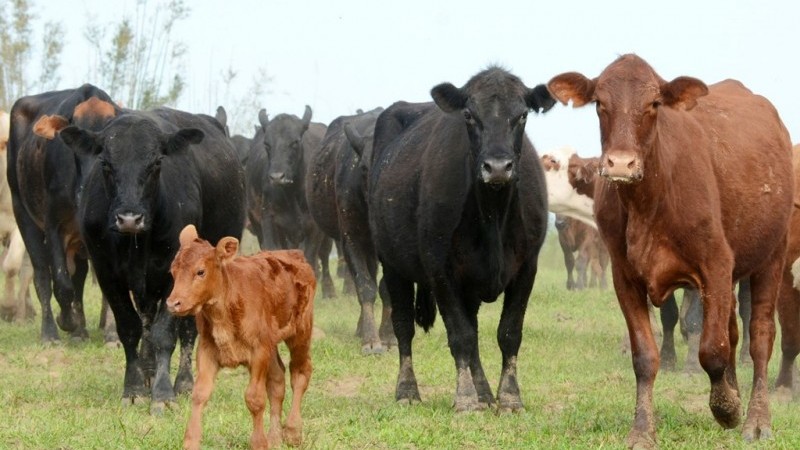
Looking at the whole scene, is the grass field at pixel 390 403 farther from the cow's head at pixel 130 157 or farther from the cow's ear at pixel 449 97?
the cow's ear at pixel 449 97

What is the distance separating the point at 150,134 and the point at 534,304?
9461 millimetres

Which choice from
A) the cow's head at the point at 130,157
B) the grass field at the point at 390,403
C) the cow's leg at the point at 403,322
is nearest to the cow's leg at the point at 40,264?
the grass field at the point at 390,403

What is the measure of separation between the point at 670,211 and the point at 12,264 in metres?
9.74

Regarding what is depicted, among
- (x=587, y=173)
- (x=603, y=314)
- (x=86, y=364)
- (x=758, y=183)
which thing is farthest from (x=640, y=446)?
(x=587, y=173)

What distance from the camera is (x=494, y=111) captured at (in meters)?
9.34

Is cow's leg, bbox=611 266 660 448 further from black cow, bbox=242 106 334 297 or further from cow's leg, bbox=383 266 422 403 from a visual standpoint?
black cow, bbox=242 106 334 297

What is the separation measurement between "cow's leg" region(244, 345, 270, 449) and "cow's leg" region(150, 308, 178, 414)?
80.7 inches

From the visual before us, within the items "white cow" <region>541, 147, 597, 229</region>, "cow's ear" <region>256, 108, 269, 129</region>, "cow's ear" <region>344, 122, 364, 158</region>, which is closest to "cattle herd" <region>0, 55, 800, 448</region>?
"cow's ear" <region>344, 122, 364, 158</region>

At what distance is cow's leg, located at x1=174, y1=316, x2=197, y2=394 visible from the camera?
10211 mm

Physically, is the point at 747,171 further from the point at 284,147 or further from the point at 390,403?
the point at 284,147

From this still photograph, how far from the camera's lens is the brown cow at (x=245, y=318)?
23.6ft

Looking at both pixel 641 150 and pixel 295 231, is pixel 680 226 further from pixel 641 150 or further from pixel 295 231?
pixel 295 231

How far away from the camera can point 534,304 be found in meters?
18.5

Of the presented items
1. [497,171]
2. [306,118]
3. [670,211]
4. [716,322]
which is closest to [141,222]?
[497,171]
